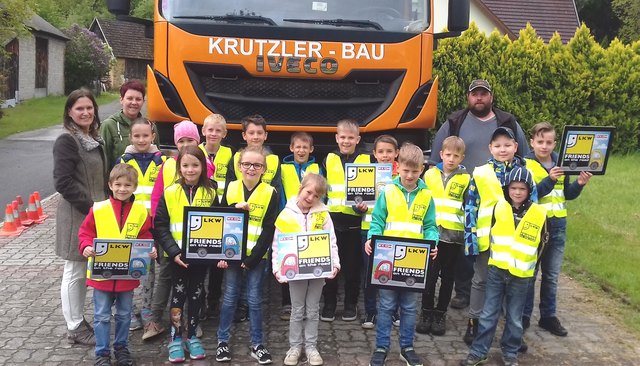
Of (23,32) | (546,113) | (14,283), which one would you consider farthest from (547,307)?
(23,32)

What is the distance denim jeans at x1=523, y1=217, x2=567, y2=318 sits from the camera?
17.2 feet

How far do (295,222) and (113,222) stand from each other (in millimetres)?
1265

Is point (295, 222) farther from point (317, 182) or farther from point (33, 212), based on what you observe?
point (33, 212)

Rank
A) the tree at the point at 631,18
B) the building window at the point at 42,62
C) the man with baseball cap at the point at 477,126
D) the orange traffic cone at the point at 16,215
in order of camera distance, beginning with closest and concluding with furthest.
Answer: the man with baseball cap at the point at 477,126 → the orange traffic cone at the point at 16,215 → the tree at the point at 631,18 → the building window at the point at 42,62

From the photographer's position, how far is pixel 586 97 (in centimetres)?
1619

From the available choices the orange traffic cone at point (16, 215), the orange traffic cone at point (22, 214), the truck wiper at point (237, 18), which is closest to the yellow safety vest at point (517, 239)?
the truck wiper at point (237, 18)

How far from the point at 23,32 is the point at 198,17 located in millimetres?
19331

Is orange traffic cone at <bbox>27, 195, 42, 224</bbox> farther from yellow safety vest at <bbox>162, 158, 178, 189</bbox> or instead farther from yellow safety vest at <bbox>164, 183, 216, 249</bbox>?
yellow safety vest at <bbox>164, 183, 216, 249</bbox>

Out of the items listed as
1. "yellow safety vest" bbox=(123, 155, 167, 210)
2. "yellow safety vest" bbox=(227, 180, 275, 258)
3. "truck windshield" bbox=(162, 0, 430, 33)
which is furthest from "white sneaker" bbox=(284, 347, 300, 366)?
"truck windshield" bbox=(162, 0, 430, 33)

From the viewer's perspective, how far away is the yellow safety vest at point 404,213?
4.74 m

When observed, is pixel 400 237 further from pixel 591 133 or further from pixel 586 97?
pixel 586 97

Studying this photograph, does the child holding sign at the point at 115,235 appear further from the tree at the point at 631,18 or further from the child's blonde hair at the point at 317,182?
the tree at the point at 631,18

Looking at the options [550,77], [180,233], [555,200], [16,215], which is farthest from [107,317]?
[550,77]

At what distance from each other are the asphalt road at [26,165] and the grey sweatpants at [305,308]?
7.04 metres
